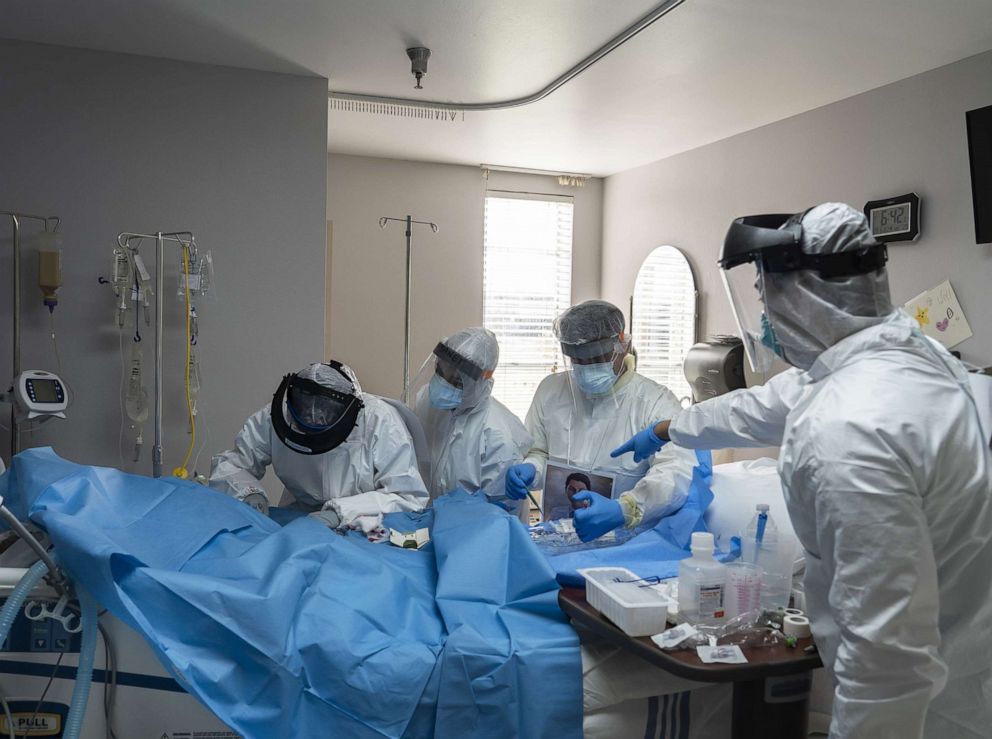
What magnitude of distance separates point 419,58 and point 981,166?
234 centimetres

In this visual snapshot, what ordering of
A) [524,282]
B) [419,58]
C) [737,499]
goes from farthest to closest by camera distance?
[524,282]
[419,58]
[737,499]

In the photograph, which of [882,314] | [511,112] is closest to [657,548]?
[882,314]

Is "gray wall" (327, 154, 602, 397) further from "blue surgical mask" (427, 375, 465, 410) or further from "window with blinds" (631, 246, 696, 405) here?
"blue surgical mask" (427, 375, 465, 410)

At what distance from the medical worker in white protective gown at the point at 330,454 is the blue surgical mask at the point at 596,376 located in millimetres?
659

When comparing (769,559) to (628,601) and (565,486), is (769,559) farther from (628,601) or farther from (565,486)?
(565,486)

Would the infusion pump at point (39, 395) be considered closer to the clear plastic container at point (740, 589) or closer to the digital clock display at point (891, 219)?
the clear plastic container at point (740, 589)

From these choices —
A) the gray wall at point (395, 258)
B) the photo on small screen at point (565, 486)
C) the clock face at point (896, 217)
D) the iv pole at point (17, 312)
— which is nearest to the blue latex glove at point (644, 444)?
the photo on small screen at point (565, 486)

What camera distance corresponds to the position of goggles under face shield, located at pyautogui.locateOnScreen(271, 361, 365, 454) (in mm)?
2432

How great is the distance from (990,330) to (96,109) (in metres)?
3.95

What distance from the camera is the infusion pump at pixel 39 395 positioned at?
9.58 feet

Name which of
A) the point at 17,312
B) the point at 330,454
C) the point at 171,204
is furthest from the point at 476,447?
the point at 17,312

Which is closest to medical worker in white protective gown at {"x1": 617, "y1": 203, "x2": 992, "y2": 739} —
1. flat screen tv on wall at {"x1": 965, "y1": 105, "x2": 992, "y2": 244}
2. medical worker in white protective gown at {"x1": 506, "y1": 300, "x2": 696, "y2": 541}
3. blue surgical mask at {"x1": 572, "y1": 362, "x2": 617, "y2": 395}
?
medical worker in white protective gown at {"x1": 506, "y1": 300, "x2": 696, "y2": 541}

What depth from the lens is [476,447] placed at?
298cm

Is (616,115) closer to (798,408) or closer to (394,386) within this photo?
(394,386)
